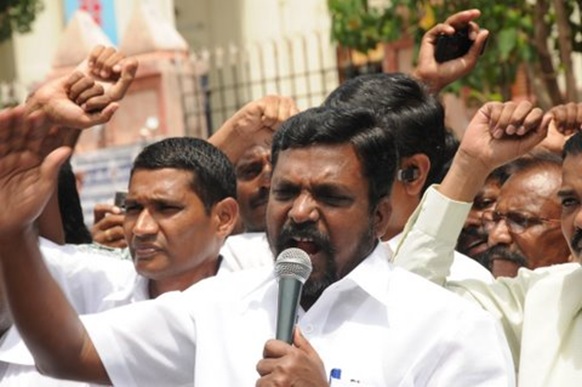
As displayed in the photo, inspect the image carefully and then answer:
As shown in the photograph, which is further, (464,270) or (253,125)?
(253,125)

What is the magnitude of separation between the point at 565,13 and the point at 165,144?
3.82m

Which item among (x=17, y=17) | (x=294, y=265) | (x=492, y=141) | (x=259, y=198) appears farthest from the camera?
(x=17, y=17)

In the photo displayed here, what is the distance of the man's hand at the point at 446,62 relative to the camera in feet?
15.8

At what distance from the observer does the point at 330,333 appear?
3586 millimetres

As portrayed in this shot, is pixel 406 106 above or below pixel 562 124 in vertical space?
above

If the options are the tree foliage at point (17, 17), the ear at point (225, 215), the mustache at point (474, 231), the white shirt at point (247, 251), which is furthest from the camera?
the tree foliage at point (17, 17)

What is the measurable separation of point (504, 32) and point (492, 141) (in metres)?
5.94

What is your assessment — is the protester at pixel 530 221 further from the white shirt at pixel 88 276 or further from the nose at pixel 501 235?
the white shirt at pixel 88 276

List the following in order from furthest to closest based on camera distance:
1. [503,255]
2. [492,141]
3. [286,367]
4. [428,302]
A: [503,255] → [492,141] → [428,302] → [286,367]

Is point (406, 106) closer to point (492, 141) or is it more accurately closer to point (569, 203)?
point (492, 141)

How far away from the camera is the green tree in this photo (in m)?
9.26

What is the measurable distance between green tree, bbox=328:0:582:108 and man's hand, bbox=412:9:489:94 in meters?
3.61

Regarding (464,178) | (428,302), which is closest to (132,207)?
(464,178)

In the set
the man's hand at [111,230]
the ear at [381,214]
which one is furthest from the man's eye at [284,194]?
the man's hand at [111,230]
